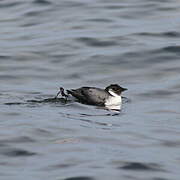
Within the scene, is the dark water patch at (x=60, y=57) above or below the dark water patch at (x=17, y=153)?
above

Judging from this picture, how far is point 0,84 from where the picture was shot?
1645 cm

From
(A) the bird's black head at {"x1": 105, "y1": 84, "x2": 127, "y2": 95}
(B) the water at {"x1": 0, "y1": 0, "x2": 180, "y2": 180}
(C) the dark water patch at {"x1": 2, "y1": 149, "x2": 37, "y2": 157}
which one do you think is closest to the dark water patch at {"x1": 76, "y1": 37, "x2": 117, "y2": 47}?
(B) the water at {"x1": 0, "y1": 0, "x2": 180, "y2": 180}

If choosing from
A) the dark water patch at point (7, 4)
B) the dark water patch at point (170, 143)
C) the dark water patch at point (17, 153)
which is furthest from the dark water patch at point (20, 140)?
the dark water patch at point (7, 4)

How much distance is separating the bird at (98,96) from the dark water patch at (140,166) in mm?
4448

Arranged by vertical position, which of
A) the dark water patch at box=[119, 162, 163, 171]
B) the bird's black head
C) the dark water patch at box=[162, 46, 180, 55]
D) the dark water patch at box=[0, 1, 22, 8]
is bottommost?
the dark water patch at box=[119, 162, 163, 171]

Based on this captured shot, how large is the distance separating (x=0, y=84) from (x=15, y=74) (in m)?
0.87

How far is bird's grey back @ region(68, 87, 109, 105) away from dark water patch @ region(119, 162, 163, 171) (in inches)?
182

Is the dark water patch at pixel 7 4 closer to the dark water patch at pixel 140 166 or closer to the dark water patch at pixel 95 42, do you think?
the dark water patch at pixel 95 42

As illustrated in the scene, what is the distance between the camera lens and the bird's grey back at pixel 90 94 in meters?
15.1

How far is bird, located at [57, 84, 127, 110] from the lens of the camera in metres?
15.1

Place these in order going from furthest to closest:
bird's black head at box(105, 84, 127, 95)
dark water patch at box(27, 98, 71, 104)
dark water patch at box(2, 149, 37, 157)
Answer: bird's black head at box(105, 84, 127, 95) < dark water patch at box(27, 98, 71, 104) < dark water patch at box(2, 149, 37, 157)

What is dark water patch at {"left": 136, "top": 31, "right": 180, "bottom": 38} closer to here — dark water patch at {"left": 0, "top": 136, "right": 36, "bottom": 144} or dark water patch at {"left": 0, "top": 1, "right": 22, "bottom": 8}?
dark water patch at {"left": 0, "top": 1, "right": 22, "bottom": 8}

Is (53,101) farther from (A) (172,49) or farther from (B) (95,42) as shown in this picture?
(B) (95,42)

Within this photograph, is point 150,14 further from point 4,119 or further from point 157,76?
point 4,119
